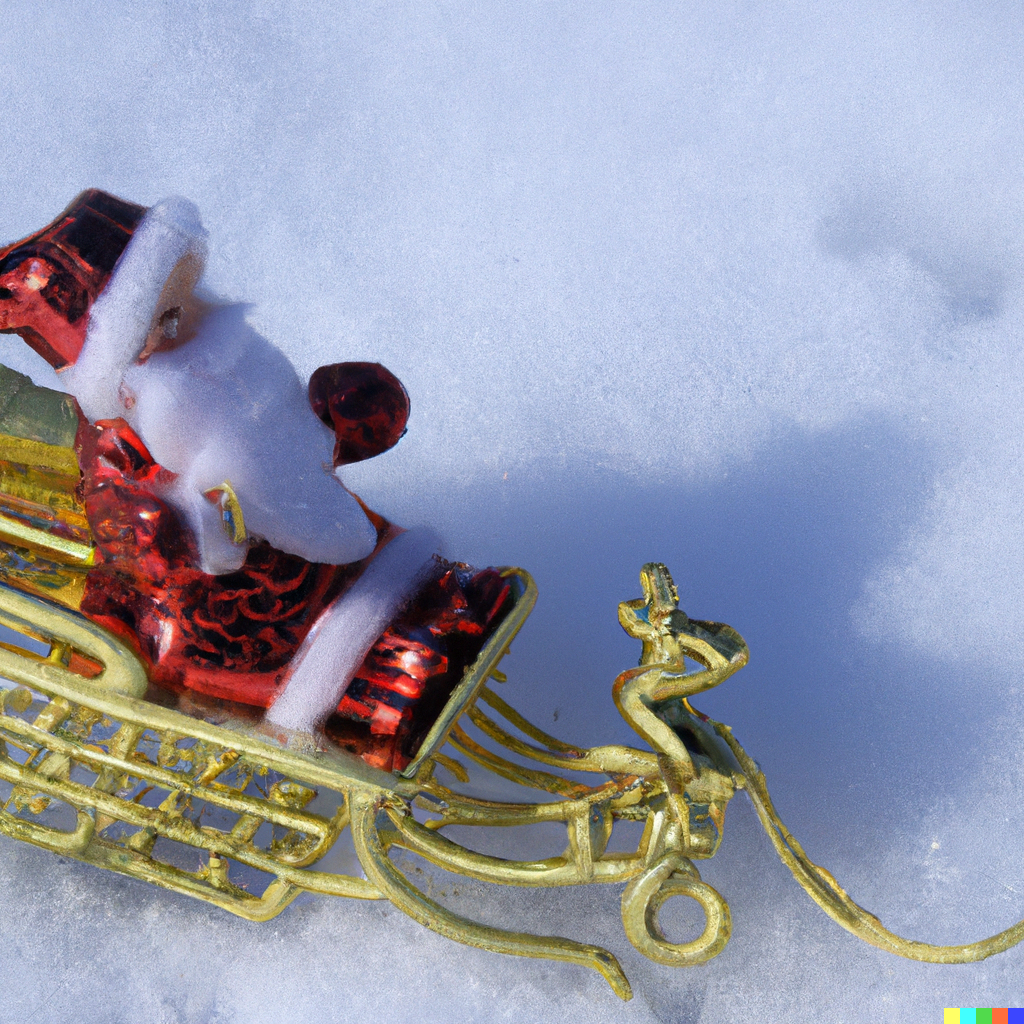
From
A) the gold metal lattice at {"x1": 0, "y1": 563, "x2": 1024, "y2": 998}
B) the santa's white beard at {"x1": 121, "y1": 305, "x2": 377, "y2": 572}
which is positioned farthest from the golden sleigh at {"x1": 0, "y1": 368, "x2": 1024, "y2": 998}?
the santa's white beard at {"x1": 121, "y1": 305, "x2": 377, "y2": 572}

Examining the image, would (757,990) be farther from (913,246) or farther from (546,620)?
(913,246)

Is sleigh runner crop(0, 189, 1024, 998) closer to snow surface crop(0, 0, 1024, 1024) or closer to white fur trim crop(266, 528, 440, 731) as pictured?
white fur trim crop(266, 528, 440, 731)

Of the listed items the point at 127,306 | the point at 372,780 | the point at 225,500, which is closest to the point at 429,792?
the point at 372,780

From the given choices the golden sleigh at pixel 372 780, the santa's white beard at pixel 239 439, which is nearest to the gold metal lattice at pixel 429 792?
the golden sleigh at pixel 372 780

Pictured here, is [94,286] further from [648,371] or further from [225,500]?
[648,371]

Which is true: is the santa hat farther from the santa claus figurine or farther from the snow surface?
the snow surface

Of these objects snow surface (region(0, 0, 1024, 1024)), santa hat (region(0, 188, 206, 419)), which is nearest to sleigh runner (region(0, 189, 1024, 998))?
santa hat (region(0, 188, 206, 419))

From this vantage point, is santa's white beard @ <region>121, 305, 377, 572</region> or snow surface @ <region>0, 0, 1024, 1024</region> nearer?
santa's white beard @ <region>121, 305, 377, 572</region>

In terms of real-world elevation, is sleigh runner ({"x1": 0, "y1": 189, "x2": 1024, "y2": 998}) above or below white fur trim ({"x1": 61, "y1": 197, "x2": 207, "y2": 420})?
below
